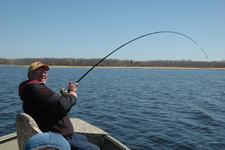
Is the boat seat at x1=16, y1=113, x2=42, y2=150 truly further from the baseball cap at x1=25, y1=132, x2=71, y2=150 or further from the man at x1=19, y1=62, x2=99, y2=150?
the baseball cap at x1=25, y1=132, x2=71, y2=150

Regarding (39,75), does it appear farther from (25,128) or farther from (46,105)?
(25,128)

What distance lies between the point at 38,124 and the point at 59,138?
55.0 inches

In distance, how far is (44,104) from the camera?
2207 mm

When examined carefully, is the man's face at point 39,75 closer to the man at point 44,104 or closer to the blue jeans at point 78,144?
the man at point 44,104

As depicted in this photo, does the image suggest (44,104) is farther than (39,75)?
No

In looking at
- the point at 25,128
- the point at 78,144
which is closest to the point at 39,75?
the point at 25,128

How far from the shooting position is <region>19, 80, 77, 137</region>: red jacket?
2217mm

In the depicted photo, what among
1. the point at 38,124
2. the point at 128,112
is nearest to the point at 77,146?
the point at 38,124

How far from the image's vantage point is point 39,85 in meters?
2.34

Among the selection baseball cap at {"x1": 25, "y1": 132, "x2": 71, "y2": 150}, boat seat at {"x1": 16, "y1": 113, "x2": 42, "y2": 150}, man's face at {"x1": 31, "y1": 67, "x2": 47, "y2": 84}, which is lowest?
boat seat at {"x1": 16, "y1": 113, "x2": 42, "y2": 150}

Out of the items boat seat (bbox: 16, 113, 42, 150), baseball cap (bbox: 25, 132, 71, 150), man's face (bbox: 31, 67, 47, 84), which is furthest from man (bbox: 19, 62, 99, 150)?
baseball cap (bbox: 25, 132, 71, 150)

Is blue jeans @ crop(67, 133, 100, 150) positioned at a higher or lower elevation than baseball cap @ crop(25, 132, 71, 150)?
lower

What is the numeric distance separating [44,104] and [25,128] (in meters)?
0.36

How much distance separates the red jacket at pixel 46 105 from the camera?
2.22 meters
